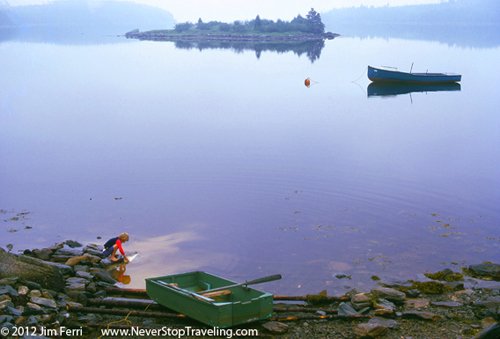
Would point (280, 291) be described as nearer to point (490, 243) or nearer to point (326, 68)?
point (490, 243)

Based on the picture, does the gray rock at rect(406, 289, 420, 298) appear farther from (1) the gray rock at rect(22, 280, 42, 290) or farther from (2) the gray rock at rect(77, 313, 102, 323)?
(1) the gray rock at rect(22, 280, 42, 290)

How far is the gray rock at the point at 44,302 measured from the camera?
1678 centimetres

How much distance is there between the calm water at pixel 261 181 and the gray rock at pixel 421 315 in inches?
142

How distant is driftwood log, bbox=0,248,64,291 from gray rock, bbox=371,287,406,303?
9.09 m

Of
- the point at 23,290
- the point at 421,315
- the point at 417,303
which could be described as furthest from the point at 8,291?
the point at 417,303

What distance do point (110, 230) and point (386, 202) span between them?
12.8 meters

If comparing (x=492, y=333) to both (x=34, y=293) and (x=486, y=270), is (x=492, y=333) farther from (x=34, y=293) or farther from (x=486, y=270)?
(x=34, y=293)

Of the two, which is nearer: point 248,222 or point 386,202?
point 248,222

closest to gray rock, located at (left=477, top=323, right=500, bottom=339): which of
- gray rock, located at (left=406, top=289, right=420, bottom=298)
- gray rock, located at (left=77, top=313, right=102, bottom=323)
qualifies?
gray rock, located at (left=406, top=289, right=420, bottom=298)

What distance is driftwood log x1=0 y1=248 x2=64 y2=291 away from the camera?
17859 mm

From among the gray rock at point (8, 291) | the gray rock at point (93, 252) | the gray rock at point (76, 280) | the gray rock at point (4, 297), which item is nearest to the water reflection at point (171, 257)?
the gray rock at point (93, 252)

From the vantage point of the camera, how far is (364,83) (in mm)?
84000

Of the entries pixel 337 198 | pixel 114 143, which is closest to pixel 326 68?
pixel 114 143

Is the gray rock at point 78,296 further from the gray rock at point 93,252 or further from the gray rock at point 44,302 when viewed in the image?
the gray rock at point 93,252
